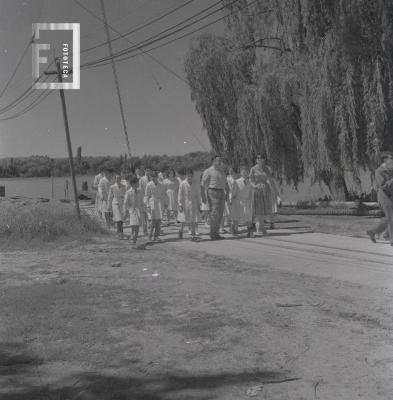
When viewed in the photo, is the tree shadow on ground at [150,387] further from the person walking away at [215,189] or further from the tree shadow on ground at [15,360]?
the person walking away at [215,189]

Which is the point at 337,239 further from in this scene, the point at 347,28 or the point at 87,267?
the point at 347,28

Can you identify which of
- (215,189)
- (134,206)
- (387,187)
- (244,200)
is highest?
(215,189)

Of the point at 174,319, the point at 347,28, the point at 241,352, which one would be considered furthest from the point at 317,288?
the point at 347,28

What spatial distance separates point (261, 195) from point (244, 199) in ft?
3.97

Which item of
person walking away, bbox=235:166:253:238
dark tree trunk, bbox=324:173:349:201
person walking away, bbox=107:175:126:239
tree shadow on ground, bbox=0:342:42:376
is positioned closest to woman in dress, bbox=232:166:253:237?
person walking away, bbox=235:166:253:238

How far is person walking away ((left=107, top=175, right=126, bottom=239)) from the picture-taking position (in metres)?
13.5

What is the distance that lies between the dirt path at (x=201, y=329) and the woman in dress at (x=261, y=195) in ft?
11.2

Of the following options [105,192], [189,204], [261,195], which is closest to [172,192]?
[105,192]

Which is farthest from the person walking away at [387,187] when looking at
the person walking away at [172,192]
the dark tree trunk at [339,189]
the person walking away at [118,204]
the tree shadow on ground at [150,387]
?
the dark tree trunk at [339,189]

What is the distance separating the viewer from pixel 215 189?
12094 mm

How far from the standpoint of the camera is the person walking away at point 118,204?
530 inches

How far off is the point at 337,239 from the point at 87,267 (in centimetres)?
482

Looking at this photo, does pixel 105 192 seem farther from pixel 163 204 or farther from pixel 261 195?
pixel 261 195

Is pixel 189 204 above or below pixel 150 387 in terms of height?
above
